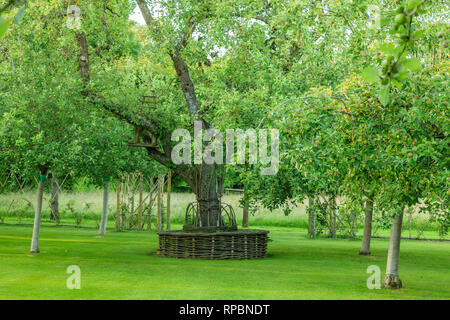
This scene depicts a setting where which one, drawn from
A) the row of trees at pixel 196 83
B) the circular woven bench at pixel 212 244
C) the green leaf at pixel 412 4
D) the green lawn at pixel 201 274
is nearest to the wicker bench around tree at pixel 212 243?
the circular woven bench at pixel 212 244

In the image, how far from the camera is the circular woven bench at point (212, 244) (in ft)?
57.2

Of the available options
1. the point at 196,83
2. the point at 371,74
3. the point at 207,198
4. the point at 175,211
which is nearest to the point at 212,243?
the point at 207,198

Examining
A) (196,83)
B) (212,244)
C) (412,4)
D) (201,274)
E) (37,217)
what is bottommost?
(201,274)

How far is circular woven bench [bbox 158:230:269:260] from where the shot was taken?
17.4 m

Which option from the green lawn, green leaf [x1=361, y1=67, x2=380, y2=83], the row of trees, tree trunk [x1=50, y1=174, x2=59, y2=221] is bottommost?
the green lawn

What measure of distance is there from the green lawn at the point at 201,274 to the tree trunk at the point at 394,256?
0.29 meters

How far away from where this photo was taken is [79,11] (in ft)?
55.8

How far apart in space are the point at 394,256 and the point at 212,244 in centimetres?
701

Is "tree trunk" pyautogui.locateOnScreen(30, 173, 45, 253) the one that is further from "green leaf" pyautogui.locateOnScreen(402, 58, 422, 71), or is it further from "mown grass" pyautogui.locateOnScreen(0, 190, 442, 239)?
"mown grass" pyautogui.locateOnScreen(0, 190, 442, 239)

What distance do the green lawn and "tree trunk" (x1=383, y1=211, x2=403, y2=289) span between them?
29 centimetres

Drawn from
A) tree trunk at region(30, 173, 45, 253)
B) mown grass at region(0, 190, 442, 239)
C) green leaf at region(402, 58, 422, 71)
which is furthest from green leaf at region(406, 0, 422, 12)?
mown grass at region(0, 190, 442, 239)

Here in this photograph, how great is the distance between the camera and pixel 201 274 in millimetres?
13648

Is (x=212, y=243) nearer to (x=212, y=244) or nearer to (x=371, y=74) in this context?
(x=212, y=244)
